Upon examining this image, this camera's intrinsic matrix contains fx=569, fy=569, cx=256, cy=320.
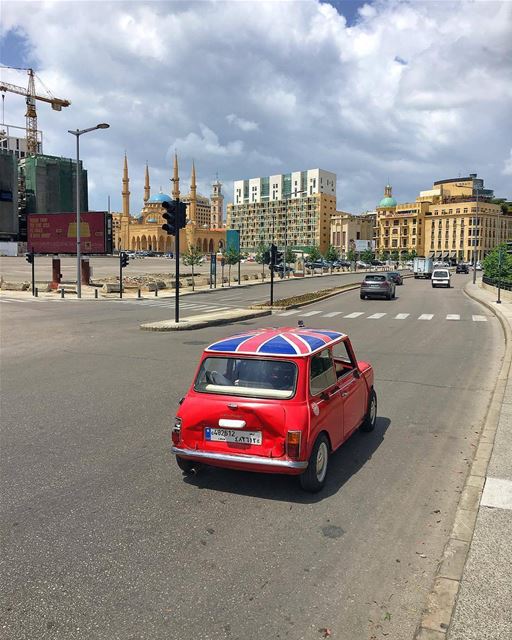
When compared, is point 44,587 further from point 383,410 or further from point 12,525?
point 383,410

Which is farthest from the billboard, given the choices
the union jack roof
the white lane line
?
the white lane line

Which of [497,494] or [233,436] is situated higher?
[233,436]

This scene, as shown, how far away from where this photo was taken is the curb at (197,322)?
20.7 m

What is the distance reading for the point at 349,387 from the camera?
7012mm

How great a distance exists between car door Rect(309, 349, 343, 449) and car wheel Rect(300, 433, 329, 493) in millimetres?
119

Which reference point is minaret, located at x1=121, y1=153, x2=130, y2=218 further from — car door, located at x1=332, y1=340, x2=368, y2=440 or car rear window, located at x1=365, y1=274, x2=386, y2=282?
car door, located at x1=332, y1=340, x2=368, y2=440

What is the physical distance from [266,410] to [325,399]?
793mm

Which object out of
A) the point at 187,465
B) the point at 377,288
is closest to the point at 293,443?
the point at 187,465

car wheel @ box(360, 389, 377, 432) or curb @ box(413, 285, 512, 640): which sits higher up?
car wheel @ box(360, 389, 377, 432)

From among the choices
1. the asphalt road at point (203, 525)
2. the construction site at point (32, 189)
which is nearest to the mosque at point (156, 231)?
the construction site at point (32, 189)

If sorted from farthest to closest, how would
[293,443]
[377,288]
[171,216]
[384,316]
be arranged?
[377,288], [384,316], [171,216], [293,443]

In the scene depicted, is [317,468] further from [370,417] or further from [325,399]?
[370,417]

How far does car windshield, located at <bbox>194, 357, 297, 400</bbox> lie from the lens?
5.92 metres

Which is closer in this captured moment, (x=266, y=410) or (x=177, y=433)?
(x=266, y=410)
